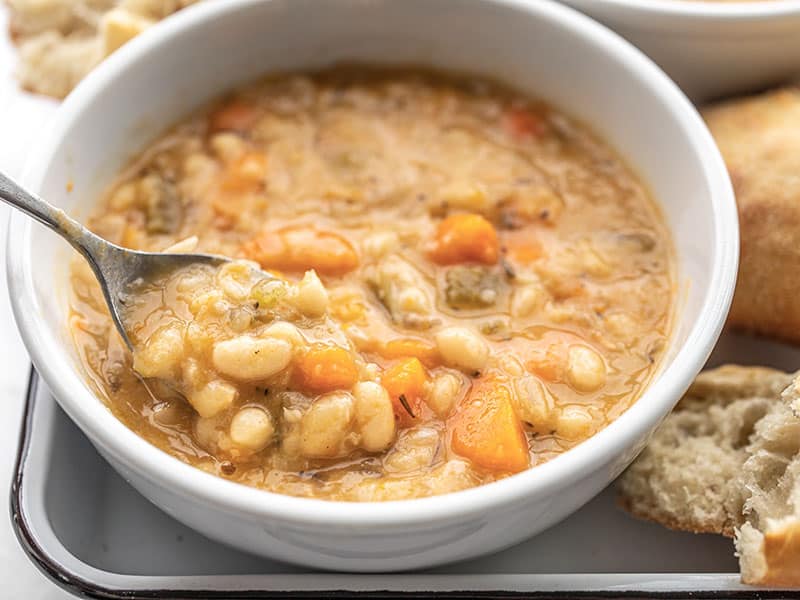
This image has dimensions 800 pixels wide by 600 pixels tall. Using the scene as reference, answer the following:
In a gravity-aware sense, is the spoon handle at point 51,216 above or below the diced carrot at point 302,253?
above

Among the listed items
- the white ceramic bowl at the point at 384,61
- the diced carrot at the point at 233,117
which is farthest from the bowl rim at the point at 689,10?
the diced carrot at the point at 233,117

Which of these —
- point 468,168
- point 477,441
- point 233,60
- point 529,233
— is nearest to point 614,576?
point 477,441

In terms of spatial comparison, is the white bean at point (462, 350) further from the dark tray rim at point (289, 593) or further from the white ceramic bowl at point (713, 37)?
the white ceramic bowl at point (713, 37)

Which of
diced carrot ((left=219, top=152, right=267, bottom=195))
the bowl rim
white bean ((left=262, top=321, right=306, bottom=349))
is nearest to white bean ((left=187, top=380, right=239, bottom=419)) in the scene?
white bean ((left=262, top=321, right=306, bottom=349))

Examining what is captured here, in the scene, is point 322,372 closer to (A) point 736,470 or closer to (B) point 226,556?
(B) point 226,556

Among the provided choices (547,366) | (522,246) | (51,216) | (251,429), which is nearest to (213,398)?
(251,429)

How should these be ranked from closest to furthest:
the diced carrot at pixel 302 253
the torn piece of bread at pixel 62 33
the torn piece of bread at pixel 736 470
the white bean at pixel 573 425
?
1. the torn piece of bread at pixel 736 470
2. the white bean at pixel 573 425
3. the diced carrot at pixel 302 253
4. the torn piece of bread at pixel 62 33
